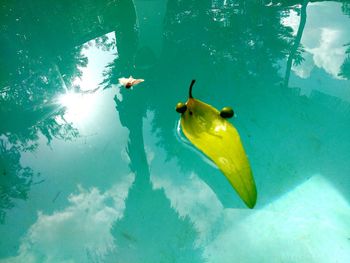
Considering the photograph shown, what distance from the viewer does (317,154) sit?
2941mm

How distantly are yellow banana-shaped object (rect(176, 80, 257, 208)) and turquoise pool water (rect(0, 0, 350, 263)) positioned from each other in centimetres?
182

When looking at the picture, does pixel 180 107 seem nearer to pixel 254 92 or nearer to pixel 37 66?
pixel 254 92

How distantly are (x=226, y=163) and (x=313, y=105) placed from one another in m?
2.93

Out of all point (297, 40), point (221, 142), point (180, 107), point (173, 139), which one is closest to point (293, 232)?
point (173, 139)

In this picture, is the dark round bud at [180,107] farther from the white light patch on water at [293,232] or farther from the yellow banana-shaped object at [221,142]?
the white light patch on water at [293,232]

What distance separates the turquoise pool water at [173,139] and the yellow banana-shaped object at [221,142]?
1824 mm

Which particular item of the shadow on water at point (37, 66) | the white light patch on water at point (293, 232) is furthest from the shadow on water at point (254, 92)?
the shadow on water at point (37, 66)

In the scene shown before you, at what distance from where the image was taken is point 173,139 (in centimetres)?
299

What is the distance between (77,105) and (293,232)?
107 inches

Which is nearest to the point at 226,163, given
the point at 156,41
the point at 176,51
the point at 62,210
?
the point at 62,210

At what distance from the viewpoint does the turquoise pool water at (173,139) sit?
8.18ft

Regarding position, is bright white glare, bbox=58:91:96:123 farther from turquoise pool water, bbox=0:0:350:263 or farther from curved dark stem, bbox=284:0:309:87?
curved dark stem, bbox=284:0:309:87

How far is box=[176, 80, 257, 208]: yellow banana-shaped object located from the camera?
78 centimetres

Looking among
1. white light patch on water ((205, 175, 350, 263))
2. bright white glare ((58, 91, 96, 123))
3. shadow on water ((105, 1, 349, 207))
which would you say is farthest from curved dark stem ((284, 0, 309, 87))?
bright white glare ((58, 91, 96, 123))
